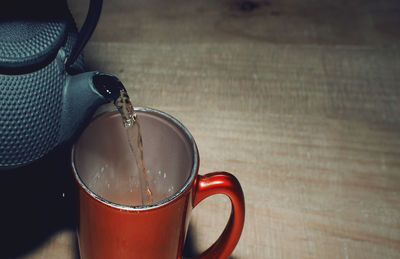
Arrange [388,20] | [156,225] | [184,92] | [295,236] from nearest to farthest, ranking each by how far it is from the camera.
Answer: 1. [156,225]
2. [295,236]
3. [184,92]
4. [388,20]

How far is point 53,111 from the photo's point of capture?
0.42m

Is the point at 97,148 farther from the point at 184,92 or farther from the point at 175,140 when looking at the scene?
the point at 184,92

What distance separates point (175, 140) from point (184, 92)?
9.6 inches

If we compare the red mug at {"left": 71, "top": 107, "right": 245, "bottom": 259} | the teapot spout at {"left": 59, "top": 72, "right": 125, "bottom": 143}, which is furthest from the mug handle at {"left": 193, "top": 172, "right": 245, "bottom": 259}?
the teapot spout at {"left": 59, "top": 72, "right": 125, "bottom": 143}

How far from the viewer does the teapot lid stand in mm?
397

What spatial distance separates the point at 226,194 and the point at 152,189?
0.39 feet

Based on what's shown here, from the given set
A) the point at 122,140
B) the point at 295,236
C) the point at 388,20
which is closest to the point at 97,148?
the point at 122,140

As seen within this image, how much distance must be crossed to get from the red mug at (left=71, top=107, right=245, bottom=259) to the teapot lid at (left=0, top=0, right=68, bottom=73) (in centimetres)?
8

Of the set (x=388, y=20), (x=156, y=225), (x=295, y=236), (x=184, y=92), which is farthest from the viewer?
(x=388, y=20)

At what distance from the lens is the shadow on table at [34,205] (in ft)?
1.62

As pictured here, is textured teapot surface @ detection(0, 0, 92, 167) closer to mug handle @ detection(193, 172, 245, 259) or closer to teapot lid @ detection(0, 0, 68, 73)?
teapot lid @ detection(0, 0, 68, 73)

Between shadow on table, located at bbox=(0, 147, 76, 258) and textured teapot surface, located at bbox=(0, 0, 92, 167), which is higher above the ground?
textured teapot surface, located at bbox=(0, 0, 92, 167)

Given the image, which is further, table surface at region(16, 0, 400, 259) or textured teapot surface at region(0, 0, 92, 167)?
table surface at region(16, 0, 400, 259)

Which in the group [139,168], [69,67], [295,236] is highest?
[69,67]
